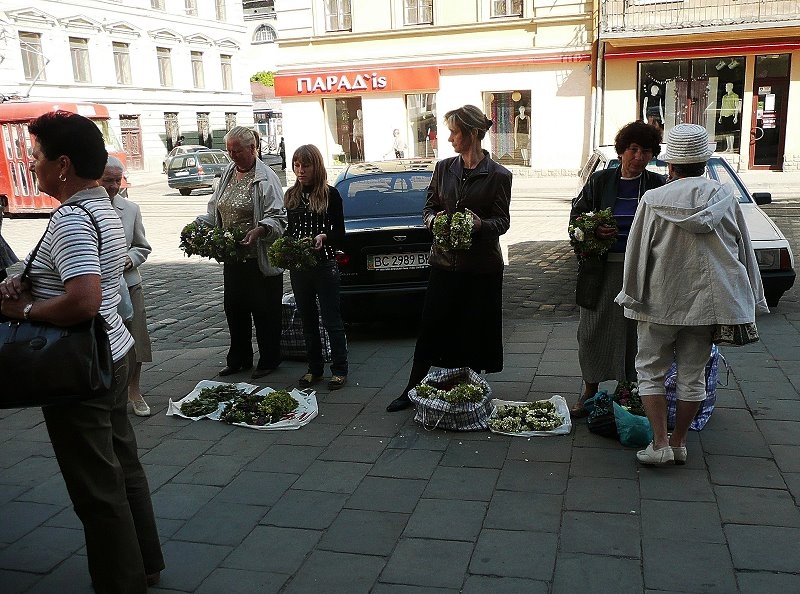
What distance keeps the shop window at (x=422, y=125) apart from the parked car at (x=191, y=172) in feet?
23.1

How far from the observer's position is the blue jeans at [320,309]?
595cm

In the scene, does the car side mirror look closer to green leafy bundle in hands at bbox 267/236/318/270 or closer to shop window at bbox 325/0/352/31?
green leafy bundle in hands at bbox 267/236/318/270

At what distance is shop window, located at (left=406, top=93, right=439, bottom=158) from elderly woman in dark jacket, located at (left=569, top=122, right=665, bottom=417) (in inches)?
928

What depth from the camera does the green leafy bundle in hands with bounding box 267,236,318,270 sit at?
18.6 ft

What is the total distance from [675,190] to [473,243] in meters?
1.44

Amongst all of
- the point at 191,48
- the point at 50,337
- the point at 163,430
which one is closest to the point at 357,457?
the point at 163,430

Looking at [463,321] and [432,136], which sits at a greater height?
[432,136]

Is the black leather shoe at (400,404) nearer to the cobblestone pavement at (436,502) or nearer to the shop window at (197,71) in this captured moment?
the cobblestone pavement at (436,502)

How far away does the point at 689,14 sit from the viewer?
77.7 feet

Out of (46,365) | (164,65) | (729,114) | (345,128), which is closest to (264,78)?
(164,65)

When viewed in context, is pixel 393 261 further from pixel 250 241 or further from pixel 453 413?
pixel 453 413

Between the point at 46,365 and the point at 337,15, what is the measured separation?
92.7ft

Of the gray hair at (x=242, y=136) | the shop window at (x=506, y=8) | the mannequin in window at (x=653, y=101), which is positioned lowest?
the gray hair at (x=242, y=136)

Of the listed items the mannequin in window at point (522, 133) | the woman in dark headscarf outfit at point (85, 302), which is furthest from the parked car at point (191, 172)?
the woman in dark headscarf outfit at point (85, 302)
